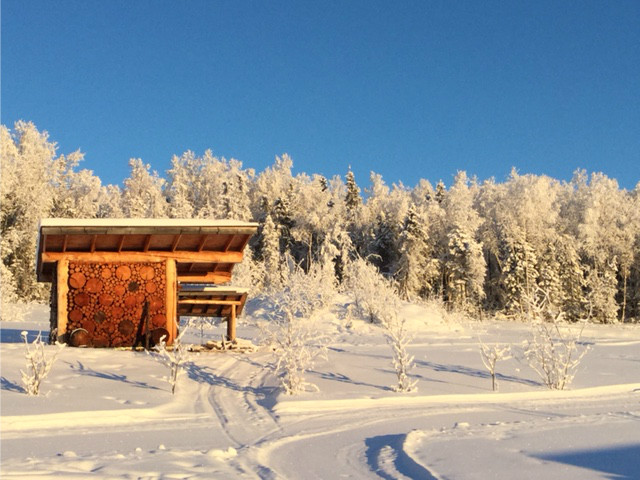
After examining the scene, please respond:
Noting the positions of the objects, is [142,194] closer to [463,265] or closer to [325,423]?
[463,265]

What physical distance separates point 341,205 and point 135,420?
49709 millimetres

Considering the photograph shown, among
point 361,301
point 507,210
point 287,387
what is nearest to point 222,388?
point 287,387

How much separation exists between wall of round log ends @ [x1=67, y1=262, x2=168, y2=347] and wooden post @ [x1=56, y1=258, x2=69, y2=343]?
9 cm

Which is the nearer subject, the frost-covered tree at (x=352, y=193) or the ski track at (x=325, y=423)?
the ski track at (x=325, y=423)

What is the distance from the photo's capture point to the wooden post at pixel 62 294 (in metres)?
13.2

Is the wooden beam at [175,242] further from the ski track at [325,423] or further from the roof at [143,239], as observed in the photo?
the ski track at [325,423]

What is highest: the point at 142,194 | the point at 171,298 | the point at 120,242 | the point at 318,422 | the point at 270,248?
the point at 142,194

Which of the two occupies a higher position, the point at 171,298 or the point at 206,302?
the point at 171,298

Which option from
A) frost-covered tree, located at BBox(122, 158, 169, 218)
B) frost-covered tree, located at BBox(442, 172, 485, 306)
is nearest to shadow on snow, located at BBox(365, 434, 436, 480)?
frost-covered tree, located at BBox(442, 172, 485, 306)

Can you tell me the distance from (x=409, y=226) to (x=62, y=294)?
35183 mm

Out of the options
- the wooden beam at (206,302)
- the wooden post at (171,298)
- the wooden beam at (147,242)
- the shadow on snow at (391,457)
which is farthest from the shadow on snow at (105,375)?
the wooden beam at (206,302)

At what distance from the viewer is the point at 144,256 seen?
13.8 m

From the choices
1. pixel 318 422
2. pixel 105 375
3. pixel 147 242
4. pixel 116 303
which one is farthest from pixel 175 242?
pixel 318 422

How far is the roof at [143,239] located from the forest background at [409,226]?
56.1 ft
